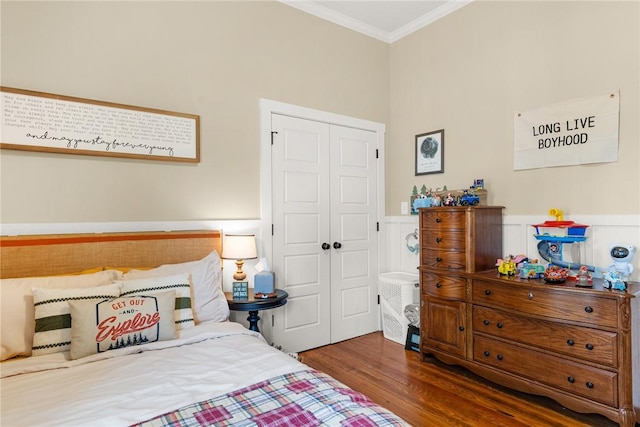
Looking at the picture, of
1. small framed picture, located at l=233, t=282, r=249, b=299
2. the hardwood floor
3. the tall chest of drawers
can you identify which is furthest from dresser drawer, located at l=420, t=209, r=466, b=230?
small framed picture, located at l=233, t=282, r=249, b=299

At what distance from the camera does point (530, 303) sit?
7.61 feet

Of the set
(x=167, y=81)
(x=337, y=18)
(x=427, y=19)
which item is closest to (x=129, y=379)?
(x=167, y=81)

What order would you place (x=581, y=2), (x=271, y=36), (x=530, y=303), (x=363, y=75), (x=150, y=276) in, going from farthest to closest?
1. (x=363, y=75)
2. (x=271, y=36)
3. (x=581, y=2)
4. (x=530, y=303)
5. (x=150, y=276)

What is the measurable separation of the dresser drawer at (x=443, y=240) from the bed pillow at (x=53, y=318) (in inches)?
91.5

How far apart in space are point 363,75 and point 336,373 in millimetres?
2830

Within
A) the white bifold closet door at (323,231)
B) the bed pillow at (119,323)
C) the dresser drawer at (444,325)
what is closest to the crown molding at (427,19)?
the white bifold closet door at (323,231)

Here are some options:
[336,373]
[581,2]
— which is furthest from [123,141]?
[581,2]

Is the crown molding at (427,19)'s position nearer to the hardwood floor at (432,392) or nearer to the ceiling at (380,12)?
the ceiling at (380,12)

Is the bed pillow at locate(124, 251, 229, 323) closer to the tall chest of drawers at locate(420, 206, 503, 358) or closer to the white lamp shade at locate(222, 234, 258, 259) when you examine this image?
the white lamp shade at locate(222, 234, 258, 259)

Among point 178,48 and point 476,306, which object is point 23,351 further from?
point 476,306

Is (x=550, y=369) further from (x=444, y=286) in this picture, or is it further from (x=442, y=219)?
(x=442, y=219)

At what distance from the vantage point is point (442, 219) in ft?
9.43

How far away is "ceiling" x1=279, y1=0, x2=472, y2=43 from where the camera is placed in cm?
329

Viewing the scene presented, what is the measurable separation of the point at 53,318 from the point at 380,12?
3492mm
